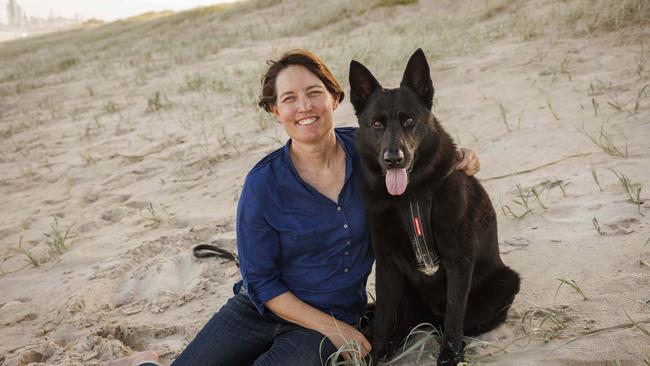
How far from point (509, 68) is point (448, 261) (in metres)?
4.05

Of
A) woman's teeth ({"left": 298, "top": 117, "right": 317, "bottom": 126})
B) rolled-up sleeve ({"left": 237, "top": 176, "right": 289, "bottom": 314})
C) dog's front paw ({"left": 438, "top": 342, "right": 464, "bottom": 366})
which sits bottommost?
dog's front paw ({"left": 438, "top": 342, "right": 464, "bottom": 366})

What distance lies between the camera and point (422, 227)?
2152mm

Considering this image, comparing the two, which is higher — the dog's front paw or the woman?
the woman

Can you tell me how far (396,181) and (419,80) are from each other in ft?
1.81

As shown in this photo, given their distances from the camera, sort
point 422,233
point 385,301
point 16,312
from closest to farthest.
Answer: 1. point 422,233
2. point 385,301
3. point 16,312

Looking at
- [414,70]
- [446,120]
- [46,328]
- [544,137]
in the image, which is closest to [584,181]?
[544,137]

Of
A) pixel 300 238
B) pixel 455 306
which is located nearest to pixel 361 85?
pixel 300 238

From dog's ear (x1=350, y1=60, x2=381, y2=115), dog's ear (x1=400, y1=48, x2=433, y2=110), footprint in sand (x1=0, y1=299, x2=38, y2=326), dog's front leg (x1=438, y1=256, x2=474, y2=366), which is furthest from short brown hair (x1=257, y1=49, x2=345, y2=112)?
footprint in sand (x1=0, y1=299, x2=38, y2=326)

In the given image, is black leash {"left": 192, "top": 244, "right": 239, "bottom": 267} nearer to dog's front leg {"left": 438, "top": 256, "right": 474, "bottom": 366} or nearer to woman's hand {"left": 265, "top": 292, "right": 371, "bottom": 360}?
woman's hand {"left": 265, "top": 292, "right": 371, "bottom": 360}

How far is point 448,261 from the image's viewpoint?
2.18 metres

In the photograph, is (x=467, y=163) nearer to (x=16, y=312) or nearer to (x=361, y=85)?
(x=361, y=85)

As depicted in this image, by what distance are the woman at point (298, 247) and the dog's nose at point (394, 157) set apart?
0.30 m

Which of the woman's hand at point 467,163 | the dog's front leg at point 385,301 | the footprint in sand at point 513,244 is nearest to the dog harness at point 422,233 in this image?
the dog's front leg at point 385,301

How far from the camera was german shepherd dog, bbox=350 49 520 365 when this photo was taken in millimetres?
2174
